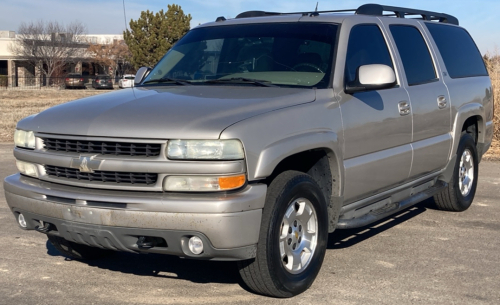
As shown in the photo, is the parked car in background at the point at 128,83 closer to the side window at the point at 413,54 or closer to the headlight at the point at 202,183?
the headlight at the point at 202,183

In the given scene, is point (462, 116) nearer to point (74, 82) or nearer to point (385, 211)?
point (385, 211)

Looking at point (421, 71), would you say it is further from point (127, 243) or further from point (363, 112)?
point (127, 243)

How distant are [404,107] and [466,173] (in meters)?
2.11

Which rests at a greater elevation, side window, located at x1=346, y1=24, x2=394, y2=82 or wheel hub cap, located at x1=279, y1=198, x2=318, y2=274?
side window, located at x1=346, y1=24, x2=394, y2=82

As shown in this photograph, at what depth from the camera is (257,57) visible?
543 centimetres

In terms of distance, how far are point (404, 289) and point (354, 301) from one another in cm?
46

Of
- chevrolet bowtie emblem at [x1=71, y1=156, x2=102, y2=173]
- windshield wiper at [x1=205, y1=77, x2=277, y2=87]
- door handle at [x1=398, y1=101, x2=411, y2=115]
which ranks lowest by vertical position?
chevrolet bowtie emblem at [x1=71, y1=156, x2=102, y2=173]

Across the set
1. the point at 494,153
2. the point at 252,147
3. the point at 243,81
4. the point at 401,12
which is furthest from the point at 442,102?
the point at 494,153

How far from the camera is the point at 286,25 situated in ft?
18.4

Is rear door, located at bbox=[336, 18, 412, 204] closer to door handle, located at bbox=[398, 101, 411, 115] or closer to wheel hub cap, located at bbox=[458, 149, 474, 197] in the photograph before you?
door handle, located at bbox=[398, 101, 411, 115]

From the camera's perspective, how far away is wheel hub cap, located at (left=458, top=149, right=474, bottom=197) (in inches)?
283

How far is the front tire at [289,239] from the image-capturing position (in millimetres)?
4191

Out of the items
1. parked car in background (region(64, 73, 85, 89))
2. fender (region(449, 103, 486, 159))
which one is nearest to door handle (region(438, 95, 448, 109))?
fender (region(449, 103, 486, 159))

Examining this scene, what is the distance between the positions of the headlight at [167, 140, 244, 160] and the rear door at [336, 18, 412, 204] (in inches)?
49.5
